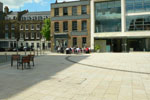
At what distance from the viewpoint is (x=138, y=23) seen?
31125 mm

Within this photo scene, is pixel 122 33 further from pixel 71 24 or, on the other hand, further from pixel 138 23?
pixel 71 24

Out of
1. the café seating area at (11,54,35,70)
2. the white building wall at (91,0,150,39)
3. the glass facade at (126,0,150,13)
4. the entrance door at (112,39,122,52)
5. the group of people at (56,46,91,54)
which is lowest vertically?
the café seating area at (11,54,35,70)

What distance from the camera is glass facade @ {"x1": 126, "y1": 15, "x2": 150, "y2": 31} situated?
101ft

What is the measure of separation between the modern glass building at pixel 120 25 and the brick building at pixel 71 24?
1.68m

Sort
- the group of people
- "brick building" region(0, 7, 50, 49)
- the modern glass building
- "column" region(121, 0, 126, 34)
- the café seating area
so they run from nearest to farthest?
1. the café seating area
2. the group of people
3. the modern glass building
4. "column" region(121, 0, 126, 34)
5. "brick building" region(0, 7, 50, 49)

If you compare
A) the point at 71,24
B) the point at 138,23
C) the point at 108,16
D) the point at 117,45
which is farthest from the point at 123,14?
the point at 71,24

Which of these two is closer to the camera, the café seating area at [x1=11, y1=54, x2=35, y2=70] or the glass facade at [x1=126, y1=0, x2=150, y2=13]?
the café seating area at [x1=11, y1=54, x2=35, y2=70]

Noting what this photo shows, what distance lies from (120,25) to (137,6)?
15.5ft

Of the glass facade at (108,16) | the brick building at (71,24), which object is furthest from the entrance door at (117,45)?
the brick building at (71,24)

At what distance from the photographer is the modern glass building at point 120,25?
30969mm

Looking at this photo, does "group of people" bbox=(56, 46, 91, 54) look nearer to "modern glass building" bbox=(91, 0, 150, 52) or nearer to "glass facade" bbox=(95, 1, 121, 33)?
"modern glass building" bbox=(91, 0, 150, 52)

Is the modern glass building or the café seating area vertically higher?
the modern glass building

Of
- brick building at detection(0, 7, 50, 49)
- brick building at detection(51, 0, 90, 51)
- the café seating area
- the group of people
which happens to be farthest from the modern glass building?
brick building at detection(0, 7, 50, 49)

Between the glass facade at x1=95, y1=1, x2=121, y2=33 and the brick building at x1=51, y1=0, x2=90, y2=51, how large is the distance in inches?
83.9
